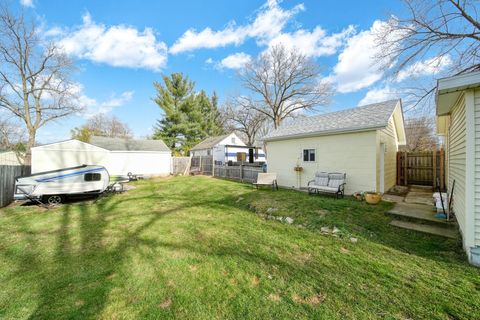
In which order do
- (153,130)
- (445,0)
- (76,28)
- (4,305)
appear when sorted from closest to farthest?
(4,305)
(445,0)
(76,28)
(153,130)

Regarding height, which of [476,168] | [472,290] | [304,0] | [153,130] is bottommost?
[472,290]

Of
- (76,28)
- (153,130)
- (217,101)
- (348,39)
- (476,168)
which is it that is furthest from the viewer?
(217,101)

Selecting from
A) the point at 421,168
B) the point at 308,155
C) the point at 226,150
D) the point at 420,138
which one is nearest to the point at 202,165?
the point at 226,150

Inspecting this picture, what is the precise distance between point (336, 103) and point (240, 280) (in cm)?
2448

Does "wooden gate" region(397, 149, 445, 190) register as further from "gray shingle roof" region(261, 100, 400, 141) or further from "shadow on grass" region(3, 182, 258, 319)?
"shadow on grass" region(3, 182, 258, 319)

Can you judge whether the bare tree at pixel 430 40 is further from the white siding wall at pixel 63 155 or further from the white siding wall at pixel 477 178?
the white siding wall at pixel 63 155

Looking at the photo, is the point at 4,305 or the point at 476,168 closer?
the point at 4,305

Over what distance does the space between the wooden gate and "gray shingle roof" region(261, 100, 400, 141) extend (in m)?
3.37

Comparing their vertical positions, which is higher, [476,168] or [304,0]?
[304,0]

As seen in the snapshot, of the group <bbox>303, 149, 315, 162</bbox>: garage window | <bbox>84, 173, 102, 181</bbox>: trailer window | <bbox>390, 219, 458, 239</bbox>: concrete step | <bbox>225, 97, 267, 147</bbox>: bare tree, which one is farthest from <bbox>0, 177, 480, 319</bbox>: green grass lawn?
<bbox>225, 97, 267, 147</bbox>: bare tree

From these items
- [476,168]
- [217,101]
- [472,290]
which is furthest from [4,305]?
[217,101]

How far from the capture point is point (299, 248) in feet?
12.6

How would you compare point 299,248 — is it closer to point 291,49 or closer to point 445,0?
point 445,0

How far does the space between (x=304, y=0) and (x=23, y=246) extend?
A: 15.1 m
